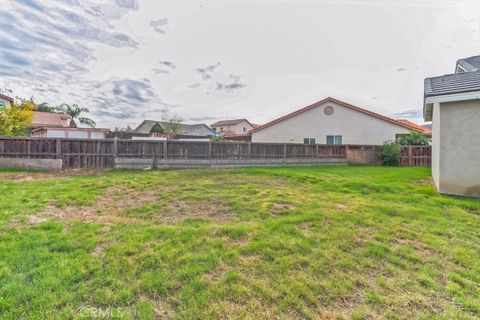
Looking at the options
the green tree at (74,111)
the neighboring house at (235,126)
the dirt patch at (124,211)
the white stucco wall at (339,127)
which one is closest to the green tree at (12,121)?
the dirt patch at (124,211)

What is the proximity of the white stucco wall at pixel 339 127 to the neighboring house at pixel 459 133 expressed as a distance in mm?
13445

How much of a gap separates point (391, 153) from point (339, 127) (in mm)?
5525

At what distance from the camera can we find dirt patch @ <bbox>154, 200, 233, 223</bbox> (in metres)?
4.60

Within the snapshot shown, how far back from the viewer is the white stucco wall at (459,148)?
681 centimetres

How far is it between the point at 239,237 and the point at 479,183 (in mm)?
7360

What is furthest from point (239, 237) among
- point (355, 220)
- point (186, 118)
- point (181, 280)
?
point (186, 118)

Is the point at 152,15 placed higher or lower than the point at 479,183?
higher

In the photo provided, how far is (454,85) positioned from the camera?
7.13m

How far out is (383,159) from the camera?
54.5 feet

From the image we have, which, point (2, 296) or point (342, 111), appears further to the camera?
point (342, 111)

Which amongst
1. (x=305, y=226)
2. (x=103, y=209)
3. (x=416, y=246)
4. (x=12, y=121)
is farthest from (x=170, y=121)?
(x=416, y=246)

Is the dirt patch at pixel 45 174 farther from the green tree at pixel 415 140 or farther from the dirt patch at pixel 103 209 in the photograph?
the green tree at pixel 415 140

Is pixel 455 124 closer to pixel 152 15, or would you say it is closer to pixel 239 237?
pixel 239 237

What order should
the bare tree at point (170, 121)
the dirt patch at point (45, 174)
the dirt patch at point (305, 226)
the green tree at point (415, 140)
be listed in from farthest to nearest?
the bare tree at point (170, 121) → the green tree at point (415, 140) → the dirt patch at point (45, 174) → the dirt patch at point (305, 226)
